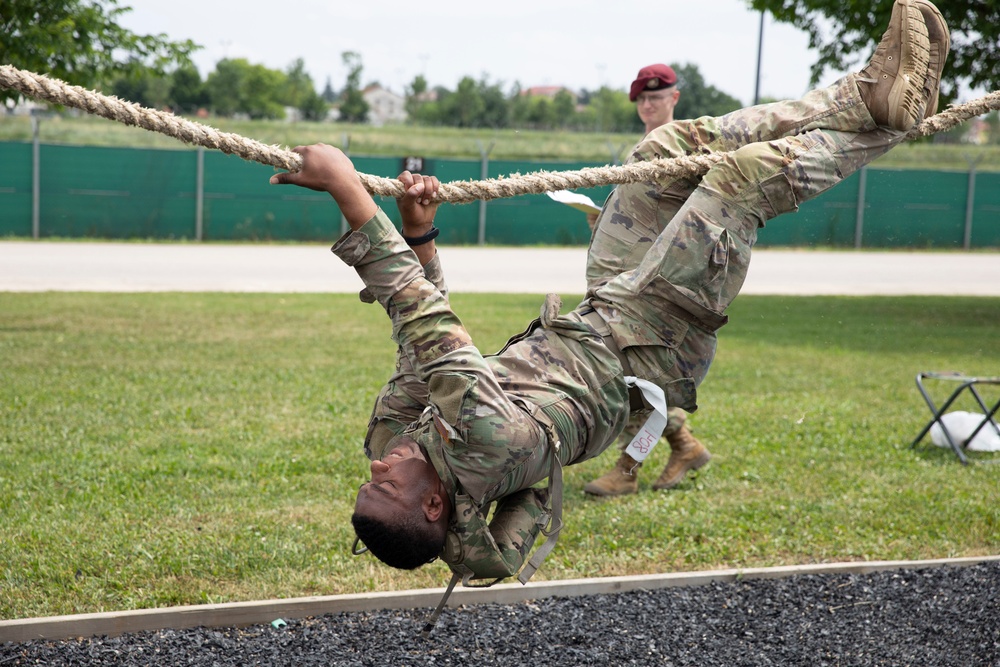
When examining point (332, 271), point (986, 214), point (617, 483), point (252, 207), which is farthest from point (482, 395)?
point (986, 214)

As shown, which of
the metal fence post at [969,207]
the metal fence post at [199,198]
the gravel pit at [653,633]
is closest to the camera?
the gravel pit at [653,633]

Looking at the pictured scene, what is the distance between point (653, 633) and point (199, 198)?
21.2 m

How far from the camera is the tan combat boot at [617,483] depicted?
598 cm

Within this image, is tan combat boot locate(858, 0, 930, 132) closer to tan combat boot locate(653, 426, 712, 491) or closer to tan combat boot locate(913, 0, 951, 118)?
tan combat boot locate(913, 0, 951, 118)

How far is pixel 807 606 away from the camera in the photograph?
4.59m

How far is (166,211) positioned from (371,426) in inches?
855

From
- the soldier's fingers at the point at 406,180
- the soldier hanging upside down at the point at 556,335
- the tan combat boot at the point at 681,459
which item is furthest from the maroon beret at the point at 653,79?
the soldier's fingers at the point at 406,180

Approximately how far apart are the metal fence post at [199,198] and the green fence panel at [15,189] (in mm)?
3566

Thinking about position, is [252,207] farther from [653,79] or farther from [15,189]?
[653,79]

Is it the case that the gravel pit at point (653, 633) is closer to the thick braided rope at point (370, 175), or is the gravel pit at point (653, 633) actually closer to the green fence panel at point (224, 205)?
the thick braided rope at point (370, 175)

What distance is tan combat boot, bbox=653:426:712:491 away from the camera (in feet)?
20.1

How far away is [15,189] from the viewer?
21.9m

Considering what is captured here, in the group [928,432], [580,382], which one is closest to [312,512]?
[580,382]

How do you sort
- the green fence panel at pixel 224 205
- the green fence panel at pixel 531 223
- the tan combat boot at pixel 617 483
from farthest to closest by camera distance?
the green fence panel at pixel 531 223 → the green fence panel at pixel 224 205 → the tan combat boot at pixel 617 483
